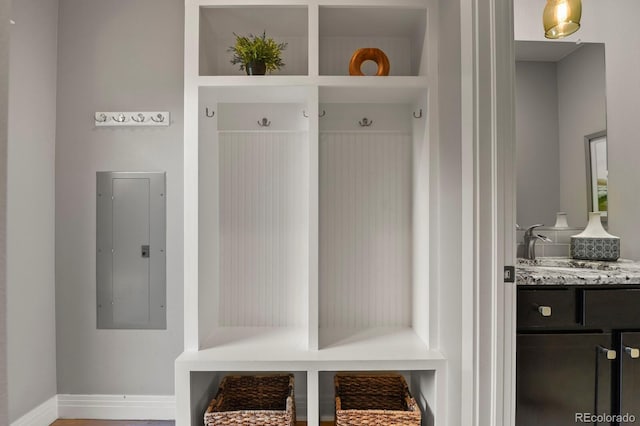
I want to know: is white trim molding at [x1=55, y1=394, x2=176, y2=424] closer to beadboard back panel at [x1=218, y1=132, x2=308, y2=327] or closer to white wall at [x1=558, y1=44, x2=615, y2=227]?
beadboard back panel at [x1=218, y1=132, x2=308, y2=327]

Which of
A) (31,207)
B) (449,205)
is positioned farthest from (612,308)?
(31,207)

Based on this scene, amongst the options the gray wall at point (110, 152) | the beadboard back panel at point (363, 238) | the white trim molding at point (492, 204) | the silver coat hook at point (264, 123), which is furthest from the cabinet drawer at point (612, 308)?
the gray wall at point (110, 152)

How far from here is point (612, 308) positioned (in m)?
1.60

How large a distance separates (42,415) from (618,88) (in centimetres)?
386

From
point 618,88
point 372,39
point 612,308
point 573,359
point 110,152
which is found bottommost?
point 573,359

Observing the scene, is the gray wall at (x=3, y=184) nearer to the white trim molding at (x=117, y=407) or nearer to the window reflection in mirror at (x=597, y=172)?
the white trim molding at (x=117, y=407)

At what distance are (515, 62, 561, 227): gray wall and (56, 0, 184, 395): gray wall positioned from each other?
79.7 inches

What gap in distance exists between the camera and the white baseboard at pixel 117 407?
2322mm

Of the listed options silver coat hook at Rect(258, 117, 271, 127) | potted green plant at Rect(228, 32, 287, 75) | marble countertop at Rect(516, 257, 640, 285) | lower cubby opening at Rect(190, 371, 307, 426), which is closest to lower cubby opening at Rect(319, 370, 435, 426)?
lower cubby opening at Rect(190, 371, 307, 426)

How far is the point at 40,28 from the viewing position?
2219mm

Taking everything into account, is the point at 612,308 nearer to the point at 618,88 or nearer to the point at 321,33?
the point at 618,88

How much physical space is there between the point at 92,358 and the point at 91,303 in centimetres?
34

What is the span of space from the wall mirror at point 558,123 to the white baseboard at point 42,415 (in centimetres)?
306

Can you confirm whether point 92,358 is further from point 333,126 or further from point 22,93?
point 333,126
